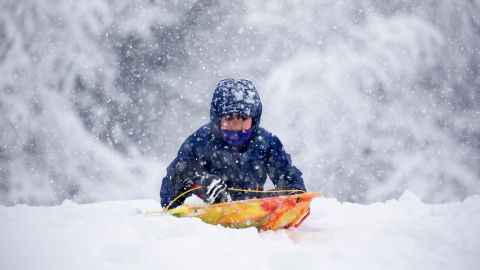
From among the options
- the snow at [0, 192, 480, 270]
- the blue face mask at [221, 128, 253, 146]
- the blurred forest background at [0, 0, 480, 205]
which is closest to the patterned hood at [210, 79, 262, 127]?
the blue face mask at [221, 128, 253, 146]

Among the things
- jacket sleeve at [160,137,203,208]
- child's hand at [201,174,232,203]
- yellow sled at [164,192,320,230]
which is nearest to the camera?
yellow sled at [164,192,320,230]

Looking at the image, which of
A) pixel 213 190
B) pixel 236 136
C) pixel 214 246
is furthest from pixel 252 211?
pixel 236 136

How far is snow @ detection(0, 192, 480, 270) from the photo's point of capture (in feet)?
5.65

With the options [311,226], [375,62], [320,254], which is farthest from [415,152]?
[320,254]

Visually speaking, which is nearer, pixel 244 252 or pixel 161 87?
pixel 244 252

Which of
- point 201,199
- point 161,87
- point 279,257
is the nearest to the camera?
point 279,257

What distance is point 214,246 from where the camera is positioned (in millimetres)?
1935

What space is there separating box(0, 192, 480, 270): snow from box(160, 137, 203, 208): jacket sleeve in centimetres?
46

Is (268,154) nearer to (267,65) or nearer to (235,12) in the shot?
(267,65)

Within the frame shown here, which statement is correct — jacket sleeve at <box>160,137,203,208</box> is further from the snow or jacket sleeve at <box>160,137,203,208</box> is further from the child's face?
the snow

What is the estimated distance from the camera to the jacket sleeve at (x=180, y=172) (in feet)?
9.61

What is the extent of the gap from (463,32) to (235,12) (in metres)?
8.66

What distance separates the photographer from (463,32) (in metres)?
13.3

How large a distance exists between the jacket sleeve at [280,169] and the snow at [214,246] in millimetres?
458
